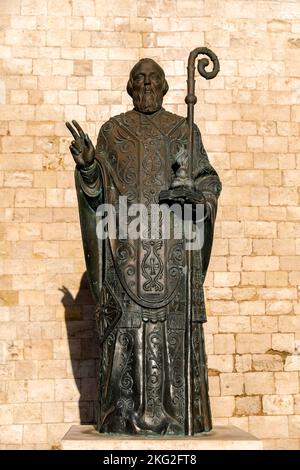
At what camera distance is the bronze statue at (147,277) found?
245 inches

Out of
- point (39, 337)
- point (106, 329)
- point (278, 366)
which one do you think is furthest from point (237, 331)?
point (106, 329)

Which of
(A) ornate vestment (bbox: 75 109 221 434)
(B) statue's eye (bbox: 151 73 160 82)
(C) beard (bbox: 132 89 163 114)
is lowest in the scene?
(A) ornate vestment (bbox: 75 109 221 434)

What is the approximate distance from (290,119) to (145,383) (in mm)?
4930

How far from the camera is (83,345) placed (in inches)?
389

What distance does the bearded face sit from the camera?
6.69 metres

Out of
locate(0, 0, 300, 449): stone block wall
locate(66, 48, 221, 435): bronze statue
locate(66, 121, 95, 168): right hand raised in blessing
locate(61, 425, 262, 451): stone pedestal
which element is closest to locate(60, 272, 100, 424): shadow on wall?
locate(0, 0, 300, 449): stone block wall

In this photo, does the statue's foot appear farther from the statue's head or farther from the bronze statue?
the statue's head

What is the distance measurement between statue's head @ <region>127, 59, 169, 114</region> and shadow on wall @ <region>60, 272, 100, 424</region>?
3.56 m

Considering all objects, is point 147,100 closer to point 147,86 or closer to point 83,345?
point 147,86

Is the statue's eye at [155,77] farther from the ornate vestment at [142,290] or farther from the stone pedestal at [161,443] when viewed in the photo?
the stone pedestal at [161,443]

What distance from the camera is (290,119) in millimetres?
10422

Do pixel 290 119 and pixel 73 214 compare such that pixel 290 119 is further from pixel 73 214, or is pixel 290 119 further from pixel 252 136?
pixel 73 214

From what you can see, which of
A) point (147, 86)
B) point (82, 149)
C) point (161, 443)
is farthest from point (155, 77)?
point (161, 443)

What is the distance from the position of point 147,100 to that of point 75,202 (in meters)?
3.51
